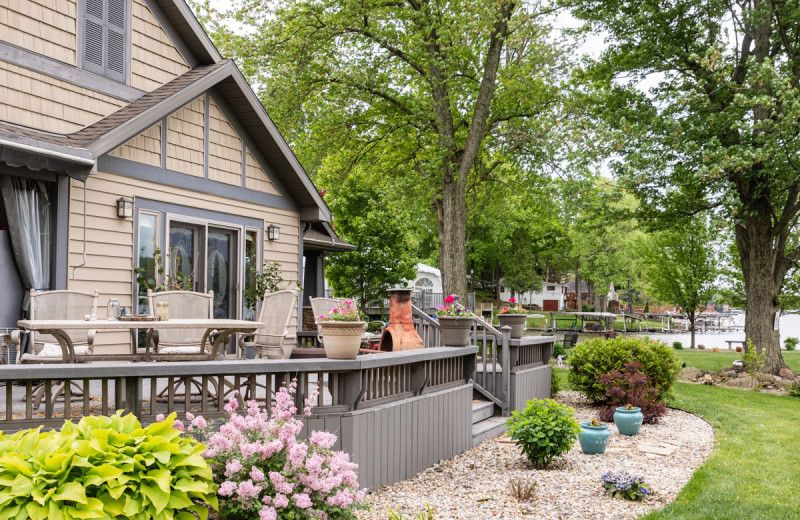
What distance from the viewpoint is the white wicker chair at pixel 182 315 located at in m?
6.07

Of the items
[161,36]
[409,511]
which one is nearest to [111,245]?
[161,36]

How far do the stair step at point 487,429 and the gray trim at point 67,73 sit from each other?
6139 millimetres

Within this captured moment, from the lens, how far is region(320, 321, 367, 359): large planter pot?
15.9 feet

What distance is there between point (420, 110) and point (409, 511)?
12156 millimetres

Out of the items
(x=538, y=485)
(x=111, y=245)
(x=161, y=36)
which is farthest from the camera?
(x=161, y=36)

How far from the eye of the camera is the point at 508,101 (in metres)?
16.5

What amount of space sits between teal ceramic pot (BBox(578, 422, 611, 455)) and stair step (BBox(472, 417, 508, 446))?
123cm

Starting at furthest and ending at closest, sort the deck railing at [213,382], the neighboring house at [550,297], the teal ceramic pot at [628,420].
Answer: the neighboring house at [550,297]
the teal ceramic pot at [628,420]
the deck railing at [213,382]

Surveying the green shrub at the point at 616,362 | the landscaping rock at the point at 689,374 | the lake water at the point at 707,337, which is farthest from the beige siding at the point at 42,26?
the lake water at the point at 707,337

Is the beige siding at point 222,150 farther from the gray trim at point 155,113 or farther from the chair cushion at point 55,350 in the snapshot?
the chair cushion at point 55,350

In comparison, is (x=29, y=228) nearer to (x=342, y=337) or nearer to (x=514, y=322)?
(x=342, y=337)

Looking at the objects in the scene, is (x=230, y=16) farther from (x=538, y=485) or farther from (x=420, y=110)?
(x=538, y=485)

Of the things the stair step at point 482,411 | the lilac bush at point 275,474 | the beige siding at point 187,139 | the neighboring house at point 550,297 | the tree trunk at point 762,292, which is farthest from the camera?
the neighboring house at point 550,297

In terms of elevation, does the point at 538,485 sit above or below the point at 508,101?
below
